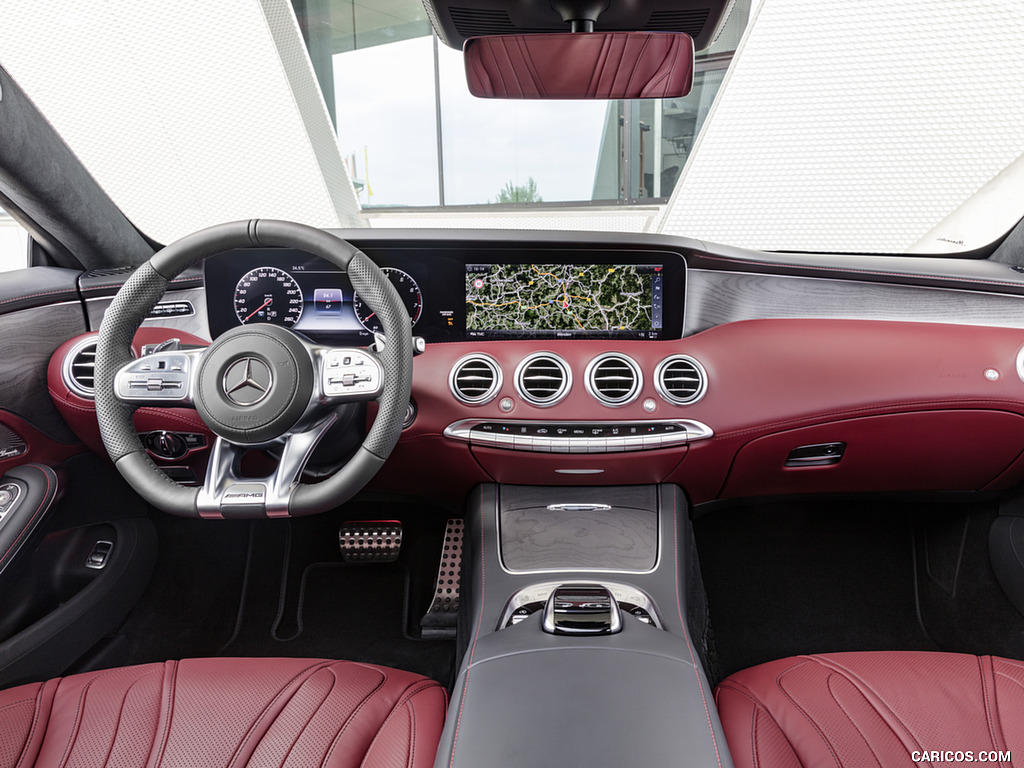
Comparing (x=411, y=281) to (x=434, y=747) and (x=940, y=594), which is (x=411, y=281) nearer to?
(x=434, y=747)

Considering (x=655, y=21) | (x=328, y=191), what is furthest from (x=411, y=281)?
(x=328, y=191)

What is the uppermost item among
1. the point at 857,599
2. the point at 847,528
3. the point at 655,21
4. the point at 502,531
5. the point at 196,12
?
the point at 196,12

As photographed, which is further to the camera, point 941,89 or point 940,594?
point 941,89

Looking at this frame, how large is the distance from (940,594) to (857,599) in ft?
0.79

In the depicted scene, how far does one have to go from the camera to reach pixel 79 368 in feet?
4.94

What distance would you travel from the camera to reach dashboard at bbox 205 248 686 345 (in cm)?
159

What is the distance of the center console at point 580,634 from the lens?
2.86 ft

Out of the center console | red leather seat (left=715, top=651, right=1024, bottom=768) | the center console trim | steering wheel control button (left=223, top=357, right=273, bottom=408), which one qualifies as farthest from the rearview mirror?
red leather seat (left=715, top=651, right=1024, bottom=768)

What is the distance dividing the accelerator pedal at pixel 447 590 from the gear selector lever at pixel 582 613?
76cm

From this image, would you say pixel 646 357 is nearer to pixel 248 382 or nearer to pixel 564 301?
pixel 564 301

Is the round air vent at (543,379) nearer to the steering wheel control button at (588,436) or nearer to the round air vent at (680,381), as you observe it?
the steering wheel control button at (588,436)

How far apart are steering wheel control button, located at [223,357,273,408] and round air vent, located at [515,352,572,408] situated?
2.09 ft

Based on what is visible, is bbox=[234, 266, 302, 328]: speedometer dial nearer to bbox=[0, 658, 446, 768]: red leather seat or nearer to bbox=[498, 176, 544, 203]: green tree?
bbox=[0, 658, 446, 768]: red leather seat

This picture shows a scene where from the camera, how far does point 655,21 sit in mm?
1097
